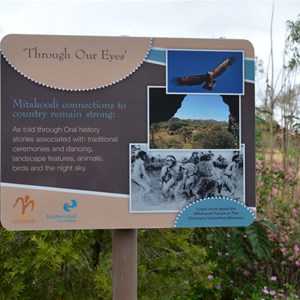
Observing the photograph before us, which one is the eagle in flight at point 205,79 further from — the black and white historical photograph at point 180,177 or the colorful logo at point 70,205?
the colorful logo at point 70,205

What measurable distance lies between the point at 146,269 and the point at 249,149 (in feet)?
4.59

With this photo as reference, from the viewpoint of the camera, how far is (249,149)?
309cm

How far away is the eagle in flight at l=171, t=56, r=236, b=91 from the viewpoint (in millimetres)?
3029

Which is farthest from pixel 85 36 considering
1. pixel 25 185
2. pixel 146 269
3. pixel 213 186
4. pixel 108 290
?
pixel 146 269

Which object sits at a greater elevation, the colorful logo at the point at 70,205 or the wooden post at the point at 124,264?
the colorful logo at the point at 70,205

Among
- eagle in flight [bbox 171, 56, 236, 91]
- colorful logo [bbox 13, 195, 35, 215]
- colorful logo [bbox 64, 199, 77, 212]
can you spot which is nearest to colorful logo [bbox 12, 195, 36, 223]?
colorful logo [bbox 13, 195, 35, 215]

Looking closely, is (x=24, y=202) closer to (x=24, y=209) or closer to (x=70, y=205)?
(x=24, y=209)

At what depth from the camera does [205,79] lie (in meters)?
3.05

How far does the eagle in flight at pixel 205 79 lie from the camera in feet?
9.94

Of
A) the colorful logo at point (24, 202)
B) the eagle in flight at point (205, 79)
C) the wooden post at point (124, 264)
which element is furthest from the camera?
the wooden post at point (124, 264)

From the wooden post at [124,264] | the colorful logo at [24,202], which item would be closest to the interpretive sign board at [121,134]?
the colorful logo at [24,202]

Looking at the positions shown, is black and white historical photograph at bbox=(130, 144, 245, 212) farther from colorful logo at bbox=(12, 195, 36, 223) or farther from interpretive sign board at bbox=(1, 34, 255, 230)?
colorful logo at bbox=(12, 195, 36, 223)

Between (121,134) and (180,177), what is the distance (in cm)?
36

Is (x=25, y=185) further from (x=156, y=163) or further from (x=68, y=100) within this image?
(x=156, y=163)
